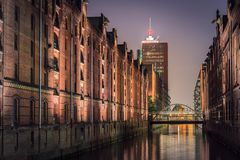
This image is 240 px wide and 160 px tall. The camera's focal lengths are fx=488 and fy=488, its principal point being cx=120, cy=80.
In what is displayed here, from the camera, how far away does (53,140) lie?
4800 centimetres

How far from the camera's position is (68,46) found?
55562 mm

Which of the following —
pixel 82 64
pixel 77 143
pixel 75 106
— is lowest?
pixel 77 143

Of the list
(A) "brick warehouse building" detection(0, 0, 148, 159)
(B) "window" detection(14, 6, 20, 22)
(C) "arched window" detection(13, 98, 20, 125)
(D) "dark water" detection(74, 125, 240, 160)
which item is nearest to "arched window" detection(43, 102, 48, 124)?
(A) "brick warehouse building" detection(0, 0, 148, 159)

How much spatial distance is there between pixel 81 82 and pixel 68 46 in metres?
7.55

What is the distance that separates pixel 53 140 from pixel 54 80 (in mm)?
6040

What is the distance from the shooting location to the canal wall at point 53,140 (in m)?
37.5

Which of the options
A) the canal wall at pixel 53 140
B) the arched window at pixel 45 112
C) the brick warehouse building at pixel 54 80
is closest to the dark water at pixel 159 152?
the canal wall at pixel 53 140

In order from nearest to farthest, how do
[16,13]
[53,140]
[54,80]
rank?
[16,13] → [53,140] → [54,80]

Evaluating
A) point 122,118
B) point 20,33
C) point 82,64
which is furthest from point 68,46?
point 122,118

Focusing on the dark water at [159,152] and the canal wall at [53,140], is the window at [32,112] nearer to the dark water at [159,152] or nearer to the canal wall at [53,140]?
the canal wall at [53,140]

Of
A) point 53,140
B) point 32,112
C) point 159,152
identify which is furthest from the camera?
point 159,152

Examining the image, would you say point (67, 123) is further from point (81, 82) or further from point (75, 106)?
point (81, 82)

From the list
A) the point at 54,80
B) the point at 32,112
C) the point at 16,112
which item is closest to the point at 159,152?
the point at 54,80

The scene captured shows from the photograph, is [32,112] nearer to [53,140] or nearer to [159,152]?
[53,140]
